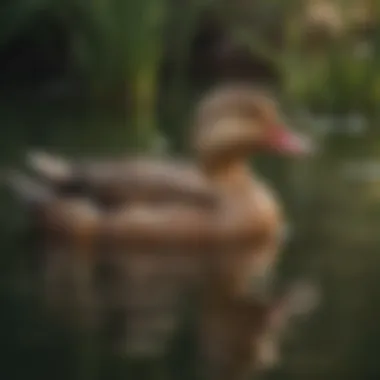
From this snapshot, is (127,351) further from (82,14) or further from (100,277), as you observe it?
(82,14)

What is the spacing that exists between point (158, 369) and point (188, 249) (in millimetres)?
1648

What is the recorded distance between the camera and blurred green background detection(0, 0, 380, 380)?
429 cm

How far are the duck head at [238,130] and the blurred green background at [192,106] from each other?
333 millimetres

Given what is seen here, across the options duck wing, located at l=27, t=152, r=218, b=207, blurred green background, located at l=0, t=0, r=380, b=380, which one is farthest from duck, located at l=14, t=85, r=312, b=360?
blurred green background, located at l=0, t=0, r=380, b=380

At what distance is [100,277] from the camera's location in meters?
5.11

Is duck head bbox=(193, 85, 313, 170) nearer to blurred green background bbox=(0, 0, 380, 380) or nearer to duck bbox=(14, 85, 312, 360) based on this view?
duck bbox=(14, 85, 312, 360)

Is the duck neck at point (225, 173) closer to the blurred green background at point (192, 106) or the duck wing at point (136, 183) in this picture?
the duck wing at point (136, 183)

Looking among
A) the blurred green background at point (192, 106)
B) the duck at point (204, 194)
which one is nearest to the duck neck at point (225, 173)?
the duck at point (204, 194)

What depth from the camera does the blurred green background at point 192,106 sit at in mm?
4289

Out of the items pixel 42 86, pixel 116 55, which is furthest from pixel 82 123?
pixel 42 86

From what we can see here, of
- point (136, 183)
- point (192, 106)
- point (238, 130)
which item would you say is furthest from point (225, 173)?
point (192, 106)

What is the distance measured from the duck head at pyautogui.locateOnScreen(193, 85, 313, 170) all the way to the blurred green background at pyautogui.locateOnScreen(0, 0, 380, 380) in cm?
33

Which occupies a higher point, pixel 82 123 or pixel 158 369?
pixel 82 123

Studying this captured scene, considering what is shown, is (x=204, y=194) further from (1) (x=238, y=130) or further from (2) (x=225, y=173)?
(1) (x=238, y=130)
